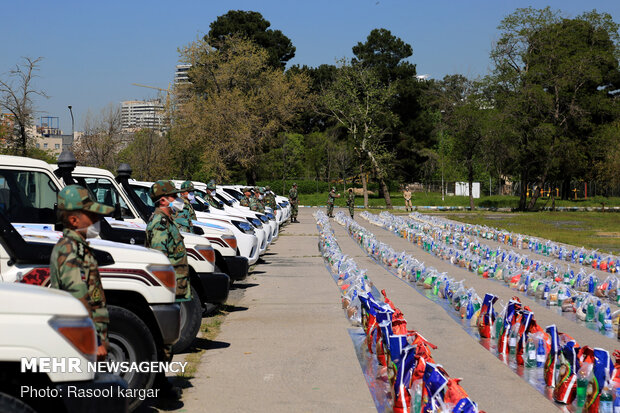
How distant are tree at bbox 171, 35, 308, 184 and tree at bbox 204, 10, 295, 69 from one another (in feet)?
46.8

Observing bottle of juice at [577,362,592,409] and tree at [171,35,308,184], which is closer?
bottle of juice at [577,362,592,409]

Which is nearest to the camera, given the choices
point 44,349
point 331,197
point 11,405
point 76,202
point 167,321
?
point 11,405

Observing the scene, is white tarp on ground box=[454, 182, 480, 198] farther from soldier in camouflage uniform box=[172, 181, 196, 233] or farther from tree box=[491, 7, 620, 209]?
soldier in camouflage uniform box=[172, 181, 196, 233]

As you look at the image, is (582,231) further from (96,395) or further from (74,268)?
(96,395)

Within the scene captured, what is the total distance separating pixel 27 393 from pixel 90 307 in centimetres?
128

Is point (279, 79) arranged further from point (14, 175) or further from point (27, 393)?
point (27, 393)

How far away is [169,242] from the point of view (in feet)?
24.6

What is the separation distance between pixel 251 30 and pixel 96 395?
77.2 metres

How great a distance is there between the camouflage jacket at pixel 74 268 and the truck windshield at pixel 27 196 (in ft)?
11.1

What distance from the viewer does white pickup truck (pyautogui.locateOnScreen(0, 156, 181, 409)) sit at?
6078 mm

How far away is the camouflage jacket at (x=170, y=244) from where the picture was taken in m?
7.45

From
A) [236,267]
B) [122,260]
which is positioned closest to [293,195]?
[236,267]

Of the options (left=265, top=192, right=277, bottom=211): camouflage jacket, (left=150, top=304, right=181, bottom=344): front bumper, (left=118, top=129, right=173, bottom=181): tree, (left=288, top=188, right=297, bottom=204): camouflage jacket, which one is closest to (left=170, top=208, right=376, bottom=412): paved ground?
(left=150, top=304, right=181, bottom=344): front bumper

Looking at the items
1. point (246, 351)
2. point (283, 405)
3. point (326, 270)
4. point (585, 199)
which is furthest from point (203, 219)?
point (585, 199)
